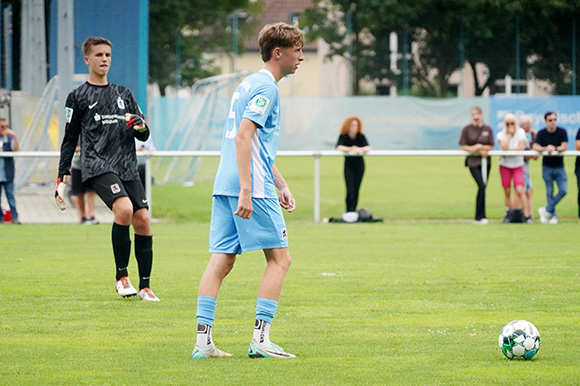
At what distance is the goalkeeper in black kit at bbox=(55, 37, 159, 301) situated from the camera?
25.6 feet

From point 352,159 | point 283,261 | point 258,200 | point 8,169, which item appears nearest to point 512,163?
point 352,159

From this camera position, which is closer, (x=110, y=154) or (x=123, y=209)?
(x=123, y=209)

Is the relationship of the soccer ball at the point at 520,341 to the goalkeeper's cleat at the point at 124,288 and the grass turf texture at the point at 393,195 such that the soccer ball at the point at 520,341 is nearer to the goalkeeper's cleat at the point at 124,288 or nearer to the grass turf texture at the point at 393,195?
the goalkeeper's cleat at the point at 124,288

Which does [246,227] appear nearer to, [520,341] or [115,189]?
[520,341]

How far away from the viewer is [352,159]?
56.2 feet

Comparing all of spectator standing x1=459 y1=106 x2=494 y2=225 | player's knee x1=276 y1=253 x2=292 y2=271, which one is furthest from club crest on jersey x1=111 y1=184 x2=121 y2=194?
spectator standing x1=459 y1=106 x2=494 y2=225

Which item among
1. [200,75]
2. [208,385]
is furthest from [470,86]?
[208,385]

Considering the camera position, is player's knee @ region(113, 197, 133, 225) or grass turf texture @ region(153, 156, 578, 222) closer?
player's knee @ region(113, 197, 133, 225)

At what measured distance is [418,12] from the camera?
42.0 m

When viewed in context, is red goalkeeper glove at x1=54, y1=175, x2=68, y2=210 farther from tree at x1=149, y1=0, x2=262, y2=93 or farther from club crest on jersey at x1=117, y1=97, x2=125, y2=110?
tree at x1=149, y1=0, x2=262, y2=93

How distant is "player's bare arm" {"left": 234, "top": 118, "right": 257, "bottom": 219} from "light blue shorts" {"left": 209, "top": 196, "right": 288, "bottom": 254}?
0.42 ft

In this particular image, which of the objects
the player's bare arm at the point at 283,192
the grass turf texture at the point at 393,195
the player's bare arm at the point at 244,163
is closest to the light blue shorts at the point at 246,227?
the player's bare arm at the point at 244,163

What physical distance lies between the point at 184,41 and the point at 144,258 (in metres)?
34.5

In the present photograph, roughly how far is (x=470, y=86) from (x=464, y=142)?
79.1ft
